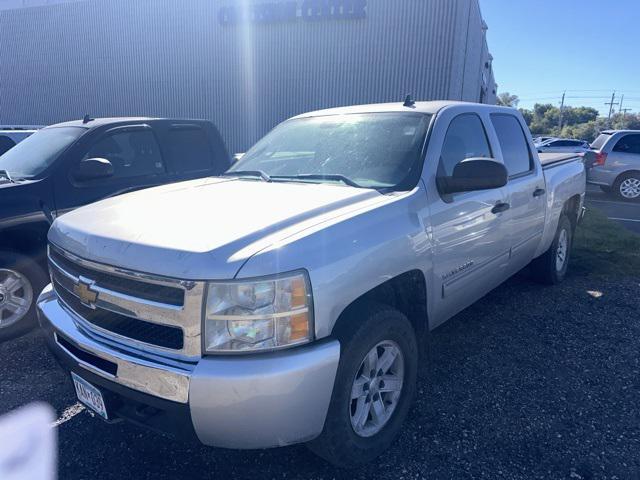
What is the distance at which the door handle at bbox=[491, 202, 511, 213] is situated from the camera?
11.7ft

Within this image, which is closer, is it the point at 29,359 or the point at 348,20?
the point at 29,359

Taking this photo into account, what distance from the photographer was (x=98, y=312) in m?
2.33

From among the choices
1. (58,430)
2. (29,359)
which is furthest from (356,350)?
(29,359)

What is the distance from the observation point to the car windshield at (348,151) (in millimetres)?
3031

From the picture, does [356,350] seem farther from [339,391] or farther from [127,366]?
[127,366]

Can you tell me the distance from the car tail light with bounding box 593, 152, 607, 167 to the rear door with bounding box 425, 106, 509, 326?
11463mm

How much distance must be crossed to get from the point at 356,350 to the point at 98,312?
1257 mm

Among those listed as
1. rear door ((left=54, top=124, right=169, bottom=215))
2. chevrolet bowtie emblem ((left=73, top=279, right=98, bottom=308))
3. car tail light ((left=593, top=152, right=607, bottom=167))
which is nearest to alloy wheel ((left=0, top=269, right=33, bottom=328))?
rear door ((left=54, top=124, right=169, bottom=215))

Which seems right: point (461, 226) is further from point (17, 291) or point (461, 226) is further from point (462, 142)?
point (17, 291)

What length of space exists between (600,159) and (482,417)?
1275cm

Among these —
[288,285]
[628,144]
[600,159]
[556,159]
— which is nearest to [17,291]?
[288,285]

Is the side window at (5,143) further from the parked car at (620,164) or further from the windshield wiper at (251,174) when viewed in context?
the parked car at (620,164)

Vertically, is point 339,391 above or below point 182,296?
below

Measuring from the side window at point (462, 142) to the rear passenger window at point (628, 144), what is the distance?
459 inches
